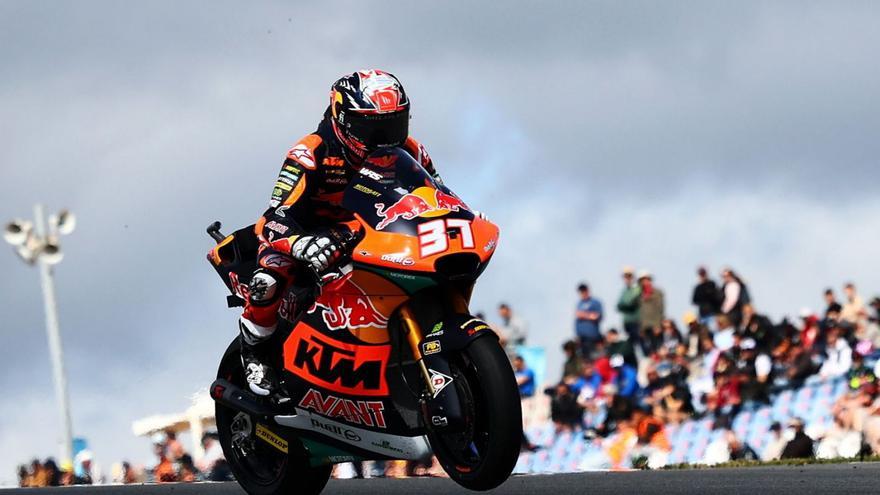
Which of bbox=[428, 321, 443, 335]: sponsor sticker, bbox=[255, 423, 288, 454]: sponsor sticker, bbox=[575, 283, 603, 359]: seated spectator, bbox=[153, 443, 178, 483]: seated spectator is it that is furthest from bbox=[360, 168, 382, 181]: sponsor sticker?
bbox=[575, 283, 603, 359]: seated spectator

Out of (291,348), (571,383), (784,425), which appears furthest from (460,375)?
(571,383)

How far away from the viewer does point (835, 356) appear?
12.8 metres

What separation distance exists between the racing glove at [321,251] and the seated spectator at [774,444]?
20.3ft

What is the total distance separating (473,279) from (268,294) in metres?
1.42

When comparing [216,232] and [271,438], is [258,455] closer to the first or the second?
[271,438]

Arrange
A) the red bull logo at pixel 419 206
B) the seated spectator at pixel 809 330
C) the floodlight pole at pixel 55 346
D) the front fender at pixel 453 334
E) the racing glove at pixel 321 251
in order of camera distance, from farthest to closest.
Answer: the floodlight pole at pixel 55 346 → the seated spectator at pixel 809 330 → the racing glove at pixel 321 251 → the red bull logo at pixel 419 206 → the front fender at pixel 453 334

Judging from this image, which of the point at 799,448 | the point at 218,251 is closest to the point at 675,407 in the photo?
the point at 799,448

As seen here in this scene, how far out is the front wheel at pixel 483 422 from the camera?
21.0 ft

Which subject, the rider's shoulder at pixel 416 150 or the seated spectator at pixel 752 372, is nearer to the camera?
the rider's shoulder at pixel 416 150

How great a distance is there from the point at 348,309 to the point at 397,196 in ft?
2.22

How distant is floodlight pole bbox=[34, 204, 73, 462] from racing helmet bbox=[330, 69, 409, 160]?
66.4 ft

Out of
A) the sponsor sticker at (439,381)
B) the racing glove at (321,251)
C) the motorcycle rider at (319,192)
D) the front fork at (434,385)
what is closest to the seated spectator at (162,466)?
the motorcycle rider at (319,192)

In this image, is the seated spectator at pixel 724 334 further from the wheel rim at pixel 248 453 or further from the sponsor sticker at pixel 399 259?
the sponsor sticker at pixel 399 259

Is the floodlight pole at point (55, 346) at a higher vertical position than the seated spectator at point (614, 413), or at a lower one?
higher
